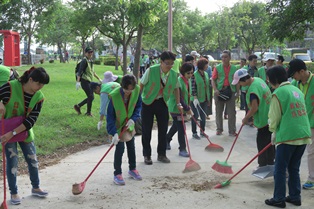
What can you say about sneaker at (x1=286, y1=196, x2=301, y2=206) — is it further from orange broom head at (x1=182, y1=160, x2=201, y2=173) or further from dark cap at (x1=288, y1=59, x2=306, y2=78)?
orange broom head at (x1=182, y1=160, x2=201, y2=173)

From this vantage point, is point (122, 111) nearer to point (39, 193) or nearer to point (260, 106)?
point (39, 193)

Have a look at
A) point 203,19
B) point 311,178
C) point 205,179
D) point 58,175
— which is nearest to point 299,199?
point 311,178

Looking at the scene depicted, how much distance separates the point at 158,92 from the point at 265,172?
76.6 inches

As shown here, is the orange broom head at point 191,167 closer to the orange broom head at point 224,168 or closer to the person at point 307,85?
the orange broom head at point 224,168

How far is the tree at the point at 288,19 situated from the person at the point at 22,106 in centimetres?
682

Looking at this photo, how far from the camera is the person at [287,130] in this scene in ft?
13.9

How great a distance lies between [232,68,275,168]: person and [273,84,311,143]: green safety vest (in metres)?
0.97

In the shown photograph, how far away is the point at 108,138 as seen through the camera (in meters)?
7.88

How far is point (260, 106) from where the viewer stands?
5.36 metres

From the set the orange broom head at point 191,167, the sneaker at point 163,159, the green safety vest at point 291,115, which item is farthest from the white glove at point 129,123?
the green safety vest at point 291,115

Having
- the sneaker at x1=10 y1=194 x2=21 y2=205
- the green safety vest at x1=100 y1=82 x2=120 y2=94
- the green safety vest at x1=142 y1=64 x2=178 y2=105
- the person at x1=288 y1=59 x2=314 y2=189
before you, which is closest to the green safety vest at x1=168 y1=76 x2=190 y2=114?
the green safety vest at x1=142 y1=64 x2=178 y2=105

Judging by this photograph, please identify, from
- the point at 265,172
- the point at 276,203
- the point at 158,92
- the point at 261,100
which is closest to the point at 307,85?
the point at 261,100

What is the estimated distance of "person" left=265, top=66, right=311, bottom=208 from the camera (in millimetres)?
4250

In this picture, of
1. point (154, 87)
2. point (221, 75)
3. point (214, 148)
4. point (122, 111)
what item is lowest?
point (214, 148)
